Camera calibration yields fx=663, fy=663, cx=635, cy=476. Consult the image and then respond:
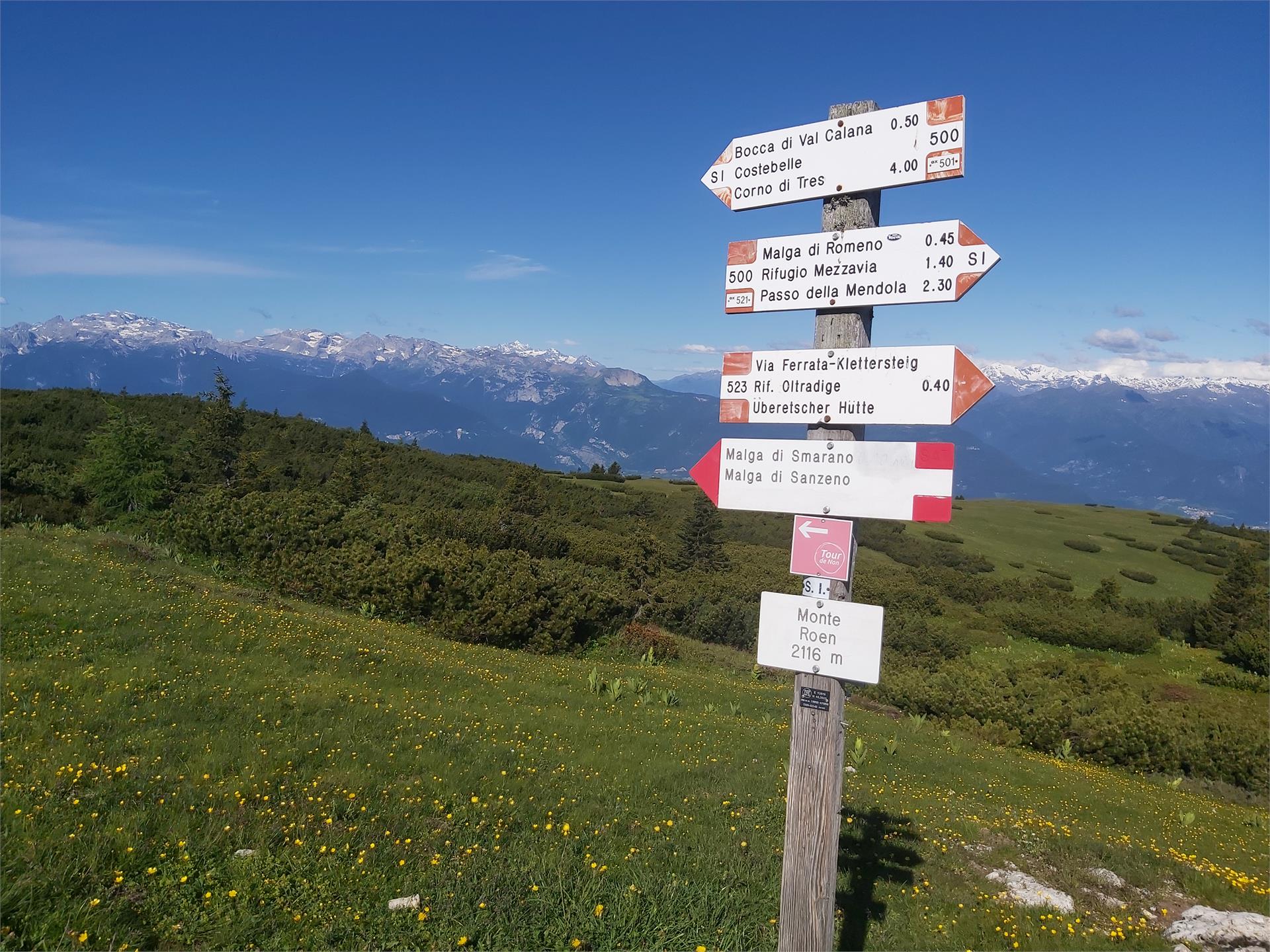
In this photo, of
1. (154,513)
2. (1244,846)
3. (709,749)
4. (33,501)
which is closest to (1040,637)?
(1244,846)

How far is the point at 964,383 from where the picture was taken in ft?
12.0

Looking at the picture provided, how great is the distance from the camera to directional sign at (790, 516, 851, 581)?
3885 mm

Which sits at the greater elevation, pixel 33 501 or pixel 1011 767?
pixel 33 501

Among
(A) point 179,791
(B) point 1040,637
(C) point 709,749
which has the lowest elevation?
(B) point 1040,637

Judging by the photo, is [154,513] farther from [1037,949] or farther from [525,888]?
Answer: [1037,949]

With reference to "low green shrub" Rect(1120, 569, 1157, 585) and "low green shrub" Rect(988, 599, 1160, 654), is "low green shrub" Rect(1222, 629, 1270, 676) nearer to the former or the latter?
"low green shrub" Rect(988, 599, 1160, 654)

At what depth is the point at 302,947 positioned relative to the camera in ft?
14.5

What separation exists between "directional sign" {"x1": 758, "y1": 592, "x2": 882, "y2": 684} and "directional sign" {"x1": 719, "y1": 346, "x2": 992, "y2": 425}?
1120 millimetres

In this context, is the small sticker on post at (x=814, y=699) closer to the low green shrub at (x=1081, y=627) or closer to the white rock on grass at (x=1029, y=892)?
the white rock on grass at (x=1029, y=892)

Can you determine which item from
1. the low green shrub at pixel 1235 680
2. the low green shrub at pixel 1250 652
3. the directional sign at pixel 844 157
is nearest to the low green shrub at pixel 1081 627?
the low green shrub at pixel 1250 652

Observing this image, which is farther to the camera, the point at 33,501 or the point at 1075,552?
the point at 1075,552

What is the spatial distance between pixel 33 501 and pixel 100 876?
28102 millimetres

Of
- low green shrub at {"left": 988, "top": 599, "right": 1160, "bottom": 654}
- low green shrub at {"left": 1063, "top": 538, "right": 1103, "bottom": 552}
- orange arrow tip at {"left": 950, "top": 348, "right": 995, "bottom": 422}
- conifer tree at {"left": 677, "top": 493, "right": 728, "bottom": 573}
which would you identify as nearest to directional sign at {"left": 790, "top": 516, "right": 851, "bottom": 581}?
orange arrow tip at {"left": 950, "top": 348, "right": 995, "bottom": 422}

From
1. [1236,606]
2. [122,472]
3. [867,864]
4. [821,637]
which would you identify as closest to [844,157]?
[821,637]
